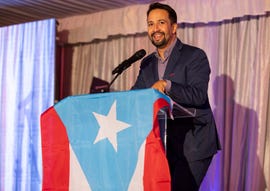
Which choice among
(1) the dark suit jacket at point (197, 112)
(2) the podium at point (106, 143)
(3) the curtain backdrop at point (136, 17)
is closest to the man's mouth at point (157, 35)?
(1) the dark suit jacket at point (197, 112)

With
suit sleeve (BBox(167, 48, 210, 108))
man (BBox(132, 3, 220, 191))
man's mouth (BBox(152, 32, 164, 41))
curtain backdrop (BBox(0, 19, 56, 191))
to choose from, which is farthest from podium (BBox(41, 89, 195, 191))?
curtain backdrop (BBox(0, 19, 56, 191))

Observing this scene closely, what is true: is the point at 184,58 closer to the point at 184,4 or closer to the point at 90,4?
the point at 184,4

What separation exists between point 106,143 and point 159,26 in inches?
27.1

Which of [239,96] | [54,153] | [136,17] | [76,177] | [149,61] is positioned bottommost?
[76,177]

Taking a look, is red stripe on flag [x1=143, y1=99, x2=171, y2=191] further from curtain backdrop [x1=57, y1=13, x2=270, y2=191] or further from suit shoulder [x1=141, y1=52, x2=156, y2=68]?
curtain backdrop [x1=57, y1=13, x2=270, y2=191]

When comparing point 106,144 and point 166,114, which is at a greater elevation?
point 166,114

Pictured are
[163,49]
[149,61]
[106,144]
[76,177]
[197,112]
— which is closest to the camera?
[106,144]

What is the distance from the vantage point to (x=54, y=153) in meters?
2.32

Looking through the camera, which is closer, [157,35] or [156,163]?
[156,163]

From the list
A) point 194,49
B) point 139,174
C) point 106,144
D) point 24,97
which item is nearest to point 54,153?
point 106,144

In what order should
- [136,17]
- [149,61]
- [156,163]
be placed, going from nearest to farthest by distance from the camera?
[156,163] < [149,61] < [136,17]

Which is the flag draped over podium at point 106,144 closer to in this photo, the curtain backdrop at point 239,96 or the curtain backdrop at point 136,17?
the curtain backdrop at point 239,96

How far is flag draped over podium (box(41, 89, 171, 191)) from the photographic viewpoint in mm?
1972

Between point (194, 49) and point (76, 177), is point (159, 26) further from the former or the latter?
point (76, 177)
